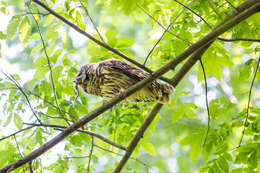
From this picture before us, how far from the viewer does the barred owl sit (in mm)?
2768

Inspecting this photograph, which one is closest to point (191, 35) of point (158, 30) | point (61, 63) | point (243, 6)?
point (158, 30)

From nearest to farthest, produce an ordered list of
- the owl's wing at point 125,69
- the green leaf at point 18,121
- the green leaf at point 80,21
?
the green leaf at point 80,21 < the green leaf at point 18,121 < the owl's wing at point 125,69

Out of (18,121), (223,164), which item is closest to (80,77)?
(18,121)

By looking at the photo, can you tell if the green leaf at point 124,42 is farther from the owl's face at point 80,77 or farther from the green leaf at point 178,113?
the green leaf at point 178,113

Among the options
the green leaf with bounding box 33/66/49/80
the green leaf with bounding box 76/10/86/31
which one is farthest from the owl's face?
the green leaf with bounding box 76/10/86/31

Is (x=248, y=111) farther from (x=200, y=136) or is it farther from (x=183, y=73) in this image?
(x=183, y=73)

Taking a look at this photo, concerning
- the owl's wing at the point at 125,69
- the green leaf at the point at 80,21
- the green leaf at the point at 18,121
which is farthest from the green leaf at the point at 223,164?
the green leaf at the point at 18,121

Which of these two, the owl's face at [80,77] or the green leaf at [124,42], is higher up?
the green leaf at [124,42]

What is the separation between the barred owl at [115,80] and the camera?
2768 mm

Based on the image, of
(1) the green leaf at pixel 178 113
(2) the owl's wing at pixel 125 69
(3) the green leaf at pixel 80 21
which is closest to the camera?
(3) the green leaf at pixel 80 21

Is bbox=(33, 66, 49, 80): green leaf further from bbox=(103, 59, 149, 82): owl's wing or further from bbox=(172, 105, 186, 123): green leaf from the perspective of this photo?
bbox=(172, 105, 186, 123): green leaf

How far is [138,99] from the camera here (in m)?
2.96

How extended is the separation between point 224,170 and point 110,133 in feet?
4.45

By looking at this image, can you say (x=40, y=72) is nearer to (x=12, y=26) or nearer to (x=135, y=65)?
(x=12, y=26)
